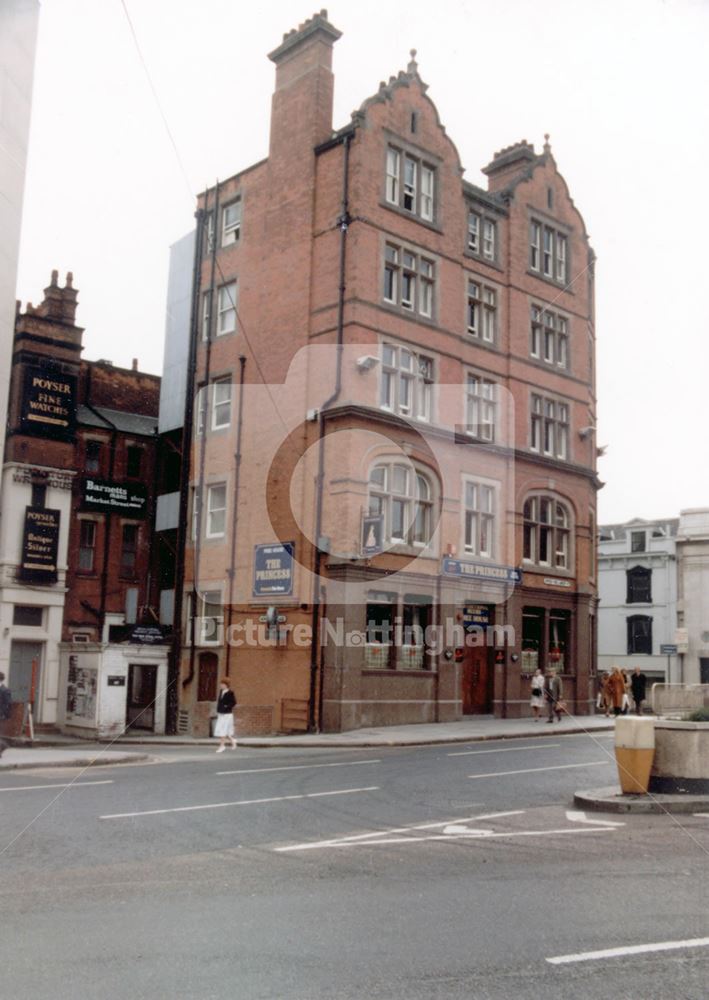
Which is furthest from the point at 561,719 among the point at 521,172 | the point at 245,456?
the point at 521,172

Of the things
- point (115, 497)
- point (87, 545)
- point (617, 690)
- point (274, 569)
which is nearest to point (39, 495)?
point (87, 545)

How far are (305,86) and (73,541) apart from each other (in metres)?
17.6

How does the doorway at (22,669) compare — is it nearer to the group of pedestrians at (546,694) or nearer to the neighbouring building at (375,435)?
the neighbouring building at (375,435)

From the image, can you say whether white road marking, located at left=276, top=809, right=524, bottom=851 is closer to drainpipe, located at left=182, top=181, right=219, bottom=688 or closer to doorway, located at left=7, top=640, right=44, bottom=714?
drainpipe, located at left=182, top=181, right=219, bottom=688

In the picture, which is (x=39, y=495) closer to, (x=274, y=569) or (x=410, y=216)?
(x=274, y=569)

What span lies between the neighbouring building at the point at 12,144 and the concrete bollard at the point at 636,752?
508 inches

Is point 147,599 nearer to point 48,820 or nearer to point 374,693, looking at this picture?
point 374,693

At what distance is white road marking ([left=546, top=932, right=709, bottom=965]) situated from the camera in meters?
6.38

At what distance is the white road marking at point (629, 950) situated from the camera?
638 centimetres

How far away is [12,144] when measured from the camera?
56.9 feet

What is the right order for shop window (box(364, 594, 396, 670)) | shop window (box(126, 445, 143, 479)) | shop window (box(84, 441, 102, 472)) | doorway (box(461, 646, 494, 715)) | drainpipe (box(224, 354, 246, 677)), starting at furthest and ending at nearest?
shop window (box(126, 445, 143, 479))
shop window (box(84, 441, 102, 472))
doorway (box(461, 646, 494, 715))
drainpipe (box(224, 354, 246, 677))
shop window (box(364, 594, 396, 670))

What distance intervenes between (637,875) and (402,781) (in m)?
7.59

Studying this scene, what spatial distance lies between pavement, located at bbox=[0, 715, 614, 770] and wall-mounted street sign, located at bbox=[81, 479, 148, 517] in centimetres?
842

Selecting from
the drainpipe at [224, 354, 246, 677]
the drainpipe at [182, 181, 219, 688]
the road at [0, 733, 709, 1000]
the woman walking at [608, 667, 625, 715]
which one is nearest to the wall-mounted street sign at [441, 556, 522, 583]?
the woman walking at [608, 667, 625, 715]
